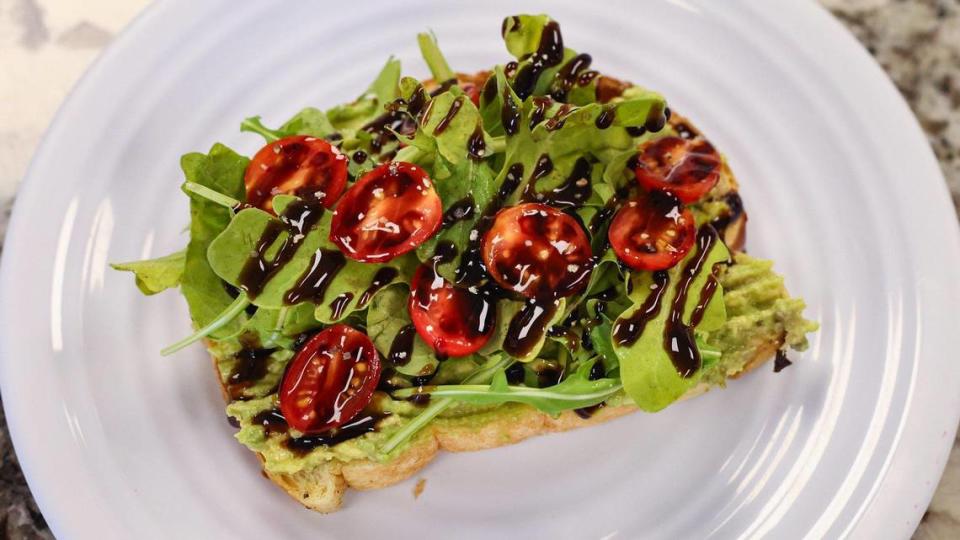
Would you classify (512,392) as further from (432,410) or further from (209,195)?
(209,195)

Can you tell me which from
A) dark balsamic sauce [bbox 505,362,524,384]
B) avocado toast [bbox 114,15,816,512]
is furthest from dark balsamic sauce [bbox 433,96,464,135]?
dark balsamic sauce [bbox 505,362,524,384]

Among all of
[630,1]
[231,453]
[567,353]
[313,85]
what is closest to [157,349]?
[231,453]

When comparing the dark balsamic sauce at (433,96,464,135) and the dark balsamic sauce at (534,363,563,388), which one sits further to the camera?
the dark balsamic sauce at (534,363,563,388)

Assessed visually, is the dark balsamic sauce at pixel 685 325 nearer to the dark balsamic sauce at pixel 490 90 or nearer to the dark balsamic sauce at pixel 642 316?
the dark balsamic sauce at pixel 642 316

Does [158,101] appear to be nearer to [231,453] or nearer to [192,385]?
[192,385]

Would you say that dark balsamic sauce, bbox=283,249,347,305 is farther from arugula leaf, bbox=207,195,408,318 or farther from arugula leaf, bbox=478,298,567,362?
arugula leaf, bbox=478,298,567,362

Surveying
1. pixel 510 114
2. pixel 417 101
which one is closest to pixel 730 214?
pixel 510 114
